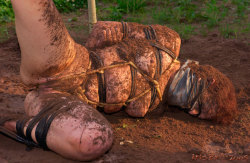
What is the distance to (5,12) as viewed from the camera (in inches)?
211

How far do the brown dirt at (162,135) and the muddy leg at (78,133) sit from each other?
0.19 metres

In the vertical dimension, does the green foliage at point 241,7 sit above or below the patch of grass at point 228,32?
above

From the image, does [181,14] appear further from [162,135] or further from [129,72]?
[162,135]

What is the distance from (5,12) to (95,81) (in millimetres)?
3876

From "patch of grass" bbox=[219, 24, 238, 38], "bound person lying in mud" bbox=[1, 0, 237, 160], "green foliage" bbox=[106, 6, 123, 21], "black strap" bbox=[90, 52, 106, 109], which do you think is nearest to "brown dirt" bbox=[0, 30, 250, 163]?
"bound person lying in mud" bbox=[1, 0, 237, 160]

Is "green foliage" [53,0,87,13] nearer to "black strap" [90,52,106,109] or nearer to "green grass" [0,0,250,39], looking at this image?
"green grass" [0,0,250,39]

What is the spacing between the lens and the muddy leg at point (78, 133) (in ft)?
5.94


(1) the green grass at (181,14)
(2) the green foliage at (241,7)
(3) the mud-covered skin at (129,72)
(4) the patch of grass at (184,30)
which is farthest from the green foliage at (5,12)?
(2) the green foliage at (241,7)

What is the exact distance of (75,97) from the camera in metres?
2.14

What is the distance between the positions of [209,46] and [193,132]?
2.10 m

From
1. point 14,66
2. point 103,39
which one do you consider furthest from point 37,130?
point 14,66

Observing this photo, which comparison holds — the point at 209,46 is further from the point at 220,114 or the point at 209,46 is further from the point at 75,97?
the point at 75,97

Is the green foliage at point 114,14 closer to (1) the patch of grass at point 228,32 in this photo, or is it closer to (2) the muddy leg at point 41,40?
(1) the patch of grass at point 228,32

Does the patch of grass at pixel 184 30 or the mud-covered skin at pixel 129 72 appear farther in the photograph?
the patch of grass at pixel 184 30
